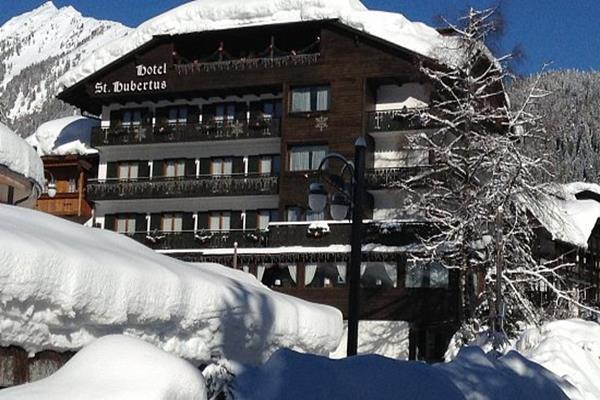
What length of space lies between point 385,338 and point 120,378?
30.7 meters

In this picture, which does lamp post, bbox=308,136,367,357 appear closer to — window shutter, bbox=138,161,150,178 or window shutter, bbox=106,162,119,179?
window shutter, bbox=138,161,150,178

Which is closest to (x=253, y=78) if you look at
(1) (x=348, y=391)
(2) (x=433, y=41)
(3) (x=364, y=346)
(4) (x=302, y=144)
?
(4) (x=302, y=144)

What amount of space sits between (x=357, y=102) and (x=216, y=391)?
33.9 m

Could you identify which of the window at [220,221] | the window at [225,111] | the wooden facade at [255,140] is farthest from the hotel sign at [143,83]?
the window at [220,221]

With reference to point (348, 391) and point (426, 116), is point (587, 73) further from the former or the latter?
point (348, 391)

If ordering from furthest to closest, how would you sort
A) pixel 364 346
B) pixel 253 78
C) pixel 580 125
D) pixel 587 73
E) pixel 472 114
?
pixel 587 73 < pixel 580 125 < pixel 253 78 < pixel 364 346 < pixel 472 114

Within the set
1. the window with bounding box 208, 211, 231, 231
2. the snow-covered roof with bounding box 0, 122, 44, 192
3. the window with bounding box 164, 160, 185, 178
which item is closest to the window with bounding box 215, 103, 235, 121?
the window with bounding box 164, 160, 185, 178

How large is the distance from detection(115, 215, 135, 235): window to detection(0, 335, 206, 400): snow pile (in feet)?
129

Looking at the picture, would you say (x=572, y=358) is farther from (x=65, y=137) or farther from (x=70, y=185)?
(x=65, y=137)

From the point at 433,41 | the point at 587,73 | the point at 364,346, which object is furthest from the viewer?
the point at 587,73


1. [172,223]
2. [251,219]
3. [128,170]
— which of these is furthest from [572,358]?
[128,170]

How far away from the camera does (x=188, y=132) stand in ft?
137

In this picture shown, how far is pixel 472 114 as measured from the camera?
93.4 ft

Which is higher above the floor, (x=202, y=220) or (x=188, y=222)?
(x=202, y=220)
